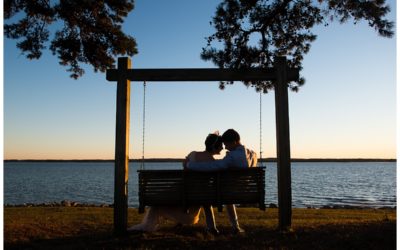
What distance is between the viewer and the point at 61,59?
11.9 metres

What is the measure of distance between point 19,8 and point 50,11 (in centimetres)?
68

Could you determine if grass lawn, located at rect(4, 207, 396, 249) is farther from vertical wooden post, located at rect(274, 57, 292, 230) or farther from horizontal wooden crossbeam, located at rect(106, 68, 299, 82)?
horizontal wooden crossbeam, located at rect(106, 68, 299, 82)

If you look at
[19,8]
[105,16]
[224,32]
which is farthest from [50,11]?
[224,32]

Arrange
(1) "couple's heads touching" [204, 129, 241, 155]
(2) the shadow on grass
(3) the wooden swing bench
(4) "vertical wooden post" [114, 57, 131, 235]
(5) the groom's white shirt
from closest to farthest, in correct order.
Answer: (2) the shadow on grass → (3) the wooden swing bench → (5) the groom's white shirt → (1) "couple's heads touching" [204, 129, 241, 155] → (4) "vertical wooden post" [114, 57, 131, 235]

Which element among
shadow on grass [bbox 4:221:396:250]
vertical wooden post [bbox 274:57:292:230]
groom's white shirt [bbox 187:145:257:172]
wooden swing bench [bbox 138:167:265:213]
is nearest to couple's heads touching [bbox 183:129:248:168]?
groom's white shirt [bbox 187:145:257:172]

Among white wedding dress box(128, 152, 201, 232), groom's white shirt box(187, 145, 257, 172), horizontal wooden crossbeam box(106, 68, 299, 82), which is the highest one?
horizontal wooden crossbeam box(106, 68, 299, 82)

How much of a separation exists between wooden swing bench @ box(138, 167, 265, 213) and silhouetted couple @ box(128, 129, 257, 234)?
0.19m

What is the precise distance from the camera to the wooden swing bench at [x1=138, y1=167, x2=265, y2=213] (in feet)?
25.7

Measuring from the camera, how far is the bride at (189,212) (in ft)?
26.8

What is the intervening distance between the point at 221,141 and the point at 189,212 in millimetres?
1357

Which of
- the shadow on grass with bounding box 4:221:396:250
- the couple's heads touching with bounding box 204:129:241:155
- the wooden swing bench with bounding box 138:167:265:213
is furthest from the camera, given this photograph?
the couple's heads touching with bounding box 204:129:241:155

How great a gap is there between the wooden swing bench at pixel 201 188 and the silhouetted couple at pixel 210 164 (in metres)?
0.19

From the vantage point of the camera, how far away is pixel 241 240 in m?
7.58

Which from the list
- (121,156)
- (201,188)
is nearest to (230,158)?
(201,188)
